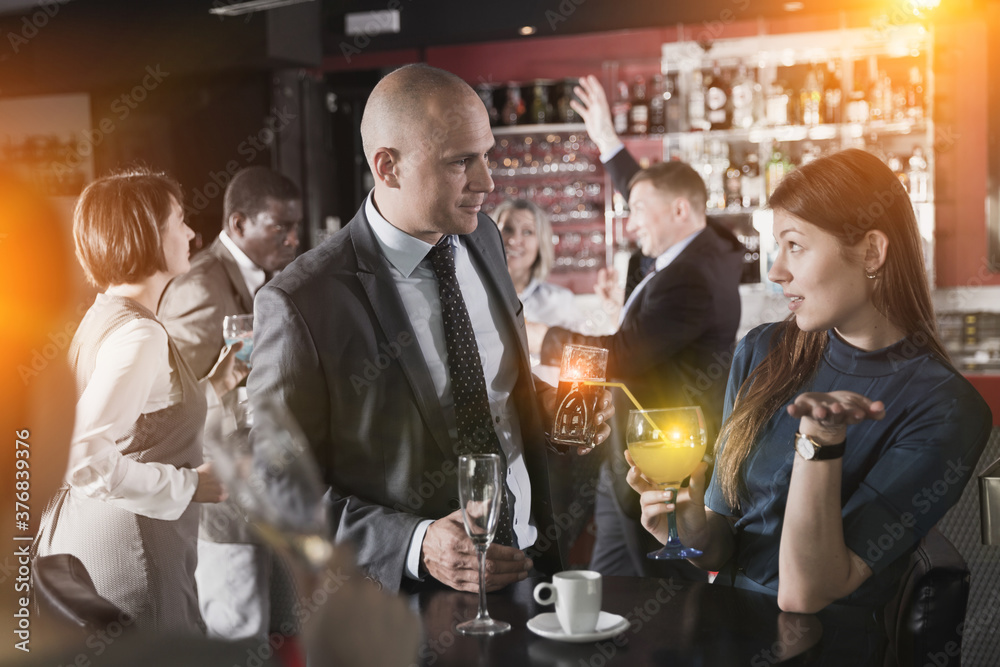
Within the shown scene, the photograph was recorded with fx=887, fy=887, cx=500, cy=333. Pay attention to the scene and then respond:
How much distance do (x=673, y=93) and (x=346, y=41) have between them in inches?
91.7

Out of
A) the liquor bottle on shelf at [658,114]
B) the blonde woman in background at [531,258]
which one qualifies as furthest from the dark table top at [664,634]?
the liquor bottle on shelf at [658,114]

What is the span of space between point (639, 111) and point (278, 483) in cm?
552

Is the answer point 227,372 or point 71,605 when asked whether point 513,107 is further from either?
point 71,605

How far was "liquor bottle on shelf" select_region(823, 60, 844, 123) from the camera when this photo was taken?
216 inches

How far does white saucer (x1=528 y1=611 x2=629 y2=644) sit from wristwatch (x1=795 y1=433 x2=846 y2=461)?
0.39 metres

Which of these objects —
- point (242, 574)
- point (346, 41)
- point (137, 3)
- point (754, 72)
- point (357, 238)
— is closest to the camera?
point (357, 238)

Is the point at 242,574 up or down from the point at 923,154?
down

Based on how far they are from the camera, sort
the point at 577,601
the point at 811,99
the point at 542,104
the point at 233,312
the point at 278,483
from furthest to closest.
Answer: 1. the point at 542,104
2. the point at 811,99
3. the point at 233,312
4. the point at 577,601
5. the point at 278,483

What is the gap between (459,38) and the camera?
19.5ft

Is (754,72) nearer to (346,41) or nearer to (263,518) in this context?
(346,41)

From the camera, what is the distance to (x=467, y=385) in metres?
1.79

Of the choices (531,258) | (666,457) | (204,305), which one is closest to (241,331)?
Answer: (204,305)

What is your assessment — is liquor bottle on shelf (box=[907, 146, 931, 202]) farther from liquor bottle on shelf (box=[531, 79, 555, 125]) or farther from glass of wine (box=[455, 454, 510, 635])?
glass of wine (box=[455, 454, 510, 635])

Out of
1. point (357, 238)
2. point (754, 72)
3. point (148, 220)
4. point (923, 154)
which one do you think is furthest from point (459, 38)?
point (357, 238)
